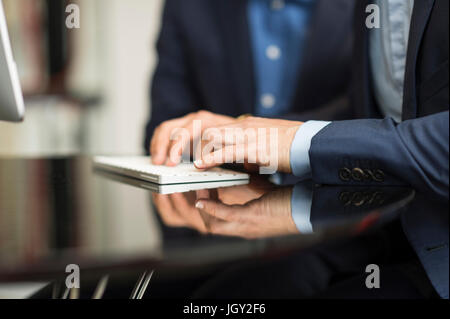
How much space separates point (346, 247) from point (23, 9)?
3.05m

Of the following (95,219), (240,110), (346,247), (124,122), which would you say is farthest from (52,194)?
(124,122)

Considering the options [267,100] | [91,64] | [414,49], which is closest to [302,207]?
[414,49]

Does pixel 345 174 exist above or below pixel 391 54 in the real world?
below

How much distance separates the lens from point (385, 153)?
59 cm

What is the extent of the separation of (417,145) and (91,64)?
2900 millimetres

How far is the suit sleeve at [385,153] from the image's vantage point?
1.84 feet

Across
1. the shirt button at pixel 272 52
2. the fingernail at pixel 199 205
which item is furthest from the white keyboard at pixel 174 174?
the shirt button at pixel 272 52

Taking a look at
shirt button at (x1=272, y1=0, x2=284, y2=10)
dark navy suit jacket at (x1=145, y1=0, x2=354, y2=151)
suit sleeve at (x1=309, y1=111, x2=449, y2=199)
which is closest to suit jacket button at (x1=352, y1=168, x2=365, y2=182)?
Result: suit sleeve at (x1=309, y1=111, x2=449, y2=199)

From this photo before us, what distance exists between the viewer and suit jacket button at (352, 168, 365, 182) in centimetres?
63

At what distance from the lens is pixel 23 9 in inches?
122

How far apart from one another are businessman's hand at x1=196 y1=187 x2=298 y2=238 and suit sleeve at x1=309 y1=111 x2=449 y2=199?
10 cm

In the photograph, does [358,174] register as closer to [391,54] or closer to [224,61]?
[391,54]

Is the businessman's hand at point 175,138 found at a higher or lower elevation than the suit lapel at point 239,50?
lower

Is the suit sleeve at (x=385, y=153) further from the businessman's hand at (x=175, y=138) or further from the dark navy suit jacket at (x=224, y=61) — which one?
the dark navy suit jacket at (x=224, y=61)
